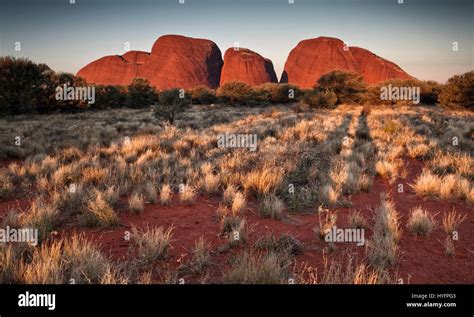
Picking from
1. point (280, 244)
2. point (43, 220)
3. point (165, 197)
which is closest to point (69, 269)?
point (43, 220)

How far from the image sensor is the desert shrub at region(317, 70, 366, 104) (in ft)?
124

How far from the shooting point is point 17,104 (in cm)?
2400

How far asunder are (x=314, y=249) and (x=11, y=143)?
41.0 ft

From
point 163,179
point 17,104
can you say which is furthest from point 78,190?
point 17,104

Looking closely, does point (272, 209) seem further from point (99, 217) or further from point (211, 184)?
point (99, 217)

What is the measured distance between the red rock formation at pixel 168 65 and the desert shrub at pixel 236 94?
5448cm

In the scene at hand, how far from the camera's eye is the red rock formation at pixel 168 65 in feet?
351

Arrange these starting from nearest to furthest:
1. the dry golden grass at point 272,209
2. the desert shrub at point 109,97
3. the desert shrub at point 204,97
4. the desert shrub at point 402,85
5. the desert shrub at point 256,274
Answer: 1. the desert shrub at point 256,274
2. the dry golden grass at point 272,209
3. the desert shrub at point 402,85
4. the desert shrub at point 109,97
5. the desert shrub at point 204,97

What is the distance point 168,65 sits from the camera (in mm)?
108812

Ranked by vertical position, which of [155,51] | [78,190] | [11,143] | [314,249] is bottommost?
[314,249]
